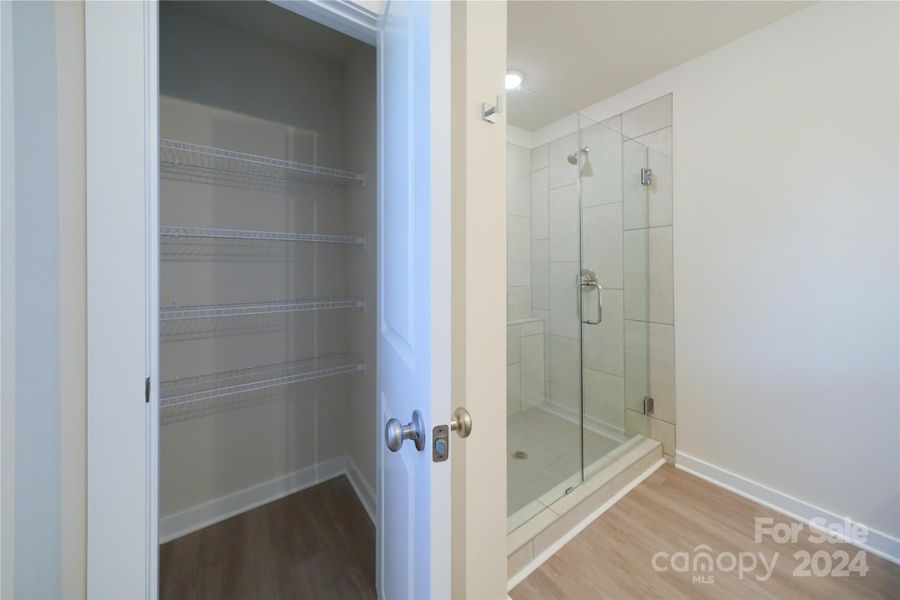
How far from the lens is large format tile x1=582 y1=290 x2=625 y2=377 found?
2.01m

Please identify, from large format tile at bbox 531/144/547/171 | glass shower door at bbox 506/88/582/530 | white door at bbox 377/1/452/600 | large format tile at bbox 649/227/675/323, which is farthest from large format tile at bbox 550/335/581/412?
white door at bbox 377/1/452/600

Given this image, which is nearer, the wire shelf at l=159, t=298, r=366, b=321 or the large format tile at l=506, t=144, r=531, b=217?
the wire shelf at l=159, t=298, r=366, b=321

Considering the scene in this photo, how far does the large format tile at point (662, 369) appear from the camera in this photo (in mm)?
2043

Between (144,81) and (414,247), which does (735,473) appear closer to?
(414,247)

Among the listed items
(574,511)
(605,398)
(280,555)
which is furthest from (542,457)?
(280,555)

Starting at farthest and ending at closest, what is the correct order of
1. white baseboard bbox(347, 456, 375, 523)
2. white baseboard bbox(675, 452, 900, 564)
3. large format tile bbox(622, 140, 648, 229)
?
large format tile bbox(622, 140, 648, 229), white baseboard bbox(347, 456, 375, 523), white baseboard bbox(675, 452, 900, 564)

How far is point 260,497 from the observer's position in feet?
5.65

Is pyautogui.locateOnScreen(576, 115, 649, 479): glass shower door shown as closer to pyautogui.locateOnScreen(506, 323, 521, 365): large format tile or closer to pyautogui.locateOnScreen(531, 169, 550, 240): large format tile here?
pyautogui.locateOnScreen(531, 169, 550, 240): large format tile

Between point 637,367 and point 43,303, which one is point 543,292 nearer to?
point 637,367

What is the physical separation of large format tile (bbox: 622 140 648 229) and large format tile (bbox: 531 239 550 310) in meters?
0.63

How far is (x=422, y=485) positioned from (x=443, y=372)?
220 millimetres

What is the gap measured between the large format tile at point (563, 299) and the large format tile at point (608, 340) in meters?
0.09

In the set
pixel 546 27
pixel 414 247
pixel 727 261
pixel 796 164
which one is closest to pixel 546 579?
pixel 414 247

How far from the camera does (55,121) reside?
0.67 metres
